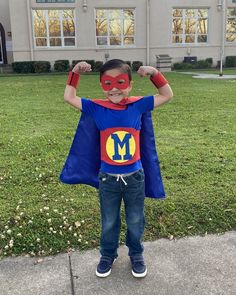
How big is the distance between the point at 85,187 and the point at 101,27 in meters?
23.5

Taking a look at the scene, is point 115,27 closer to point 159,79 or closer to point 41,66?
point 41,66

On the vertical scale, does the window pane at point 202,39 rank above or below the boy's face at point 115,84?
Answer: above

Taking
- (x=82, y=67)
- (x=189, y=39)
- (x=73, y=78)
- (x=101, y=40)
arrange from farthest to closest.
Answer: (x=189, y=39), (x=101, y=40), (x=73, y=78), (x=82, y=67)

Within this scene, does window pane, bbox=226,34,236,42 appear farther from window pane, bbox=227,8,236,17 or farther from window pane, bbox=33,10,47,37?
window pane, bbox=33,10,47,37

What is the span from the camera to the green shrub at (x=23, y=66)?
23906 millimetres

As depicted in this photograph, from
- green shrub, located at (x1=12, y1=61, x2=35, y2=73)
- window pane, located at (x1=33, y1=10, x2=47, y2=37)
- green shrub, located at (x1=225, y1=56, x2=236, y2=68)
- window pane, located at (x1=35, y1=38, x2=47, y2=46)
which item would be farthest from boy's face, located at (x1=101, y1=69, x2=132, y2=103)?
green shrub, located at (x1=225, y1=56, x2=236, y2=68)

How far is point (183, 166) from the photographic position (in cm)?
510

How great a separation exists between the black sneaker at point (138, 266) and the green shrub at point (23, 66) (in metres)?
22.4

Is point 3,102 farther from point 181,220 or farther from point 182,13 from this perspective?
point 182,13

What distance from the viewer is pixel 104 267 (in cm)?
300

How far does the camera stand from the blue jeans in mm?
2846

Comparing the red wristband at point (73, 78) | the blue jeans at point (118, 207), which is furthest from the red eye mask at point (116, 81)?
the blue jeans at point (118, 207)

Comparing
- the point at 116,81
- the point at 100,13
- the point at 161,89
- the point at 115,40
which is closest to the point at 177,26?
the point at 115,40

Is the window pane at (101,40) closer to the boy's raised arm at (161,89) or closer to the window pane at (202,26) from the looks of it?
the window pane at (202,26)
